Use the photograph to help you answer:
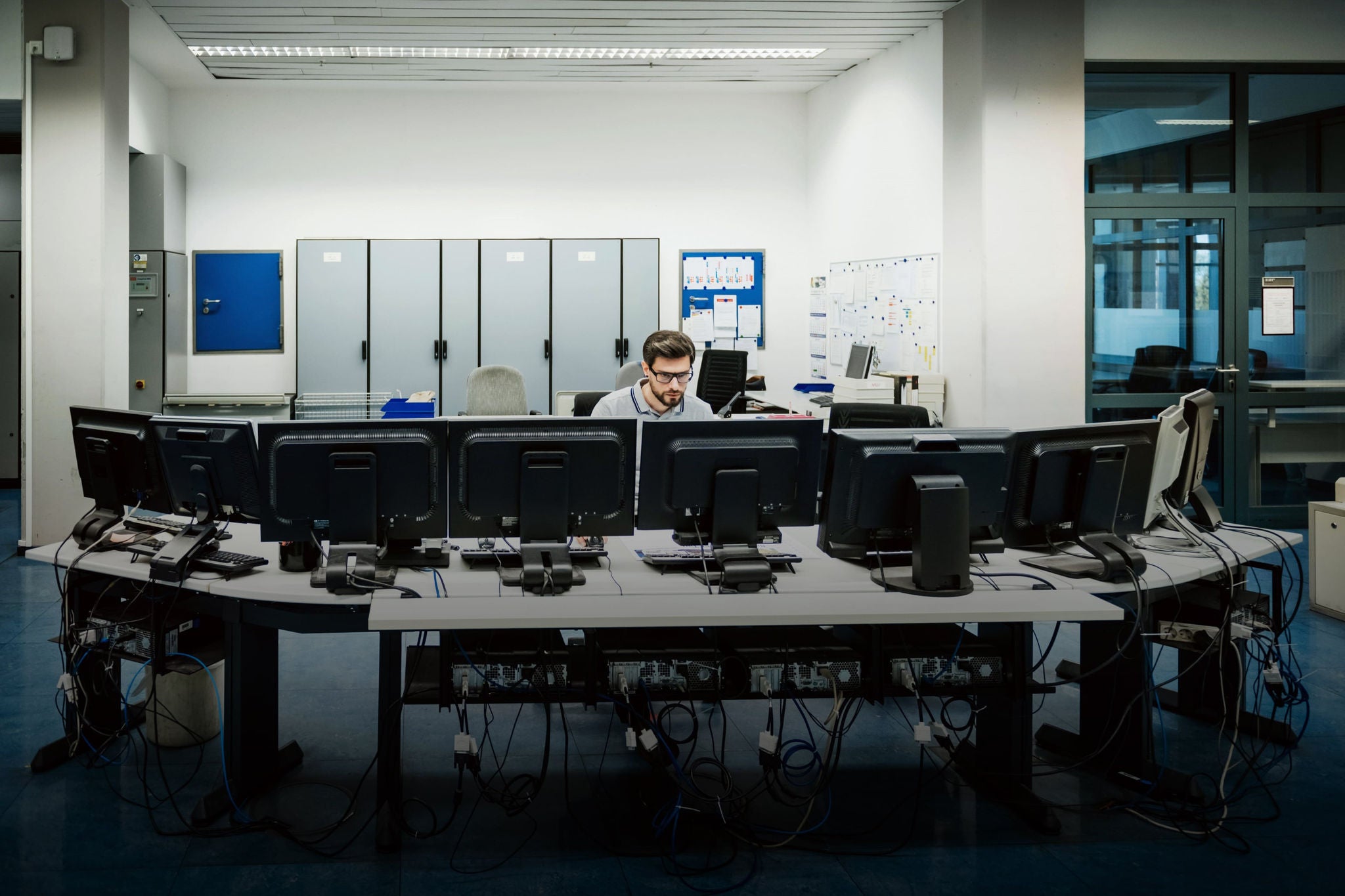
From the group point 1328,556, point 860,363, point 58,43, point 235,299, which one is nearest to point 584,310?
point 860,363

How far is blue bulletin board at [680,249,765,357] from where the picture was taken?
316 inches

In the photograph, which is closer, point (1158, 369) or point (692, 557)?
point (692, 557)

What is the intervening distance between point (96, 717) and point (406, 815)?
1156mm

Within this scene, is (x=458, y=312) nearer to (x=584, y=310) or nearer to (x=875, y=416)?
(x=584, y=310)

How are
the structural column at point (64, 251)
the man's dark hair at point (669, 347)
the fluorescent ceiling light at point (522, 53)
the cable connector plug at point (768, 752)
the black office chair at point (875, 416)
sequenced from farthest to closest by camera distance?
the fluorescent ceiling light at point (522, 53) → the structural column at point (64, 251) → the black office chair at point (875, 416) → the man's dark hair at point (669, 347) → the cable connector plug at point (768, 752)

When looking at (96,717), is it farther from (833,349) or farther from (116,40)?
(833,349)

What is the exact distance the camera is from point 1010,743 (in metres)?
2.84

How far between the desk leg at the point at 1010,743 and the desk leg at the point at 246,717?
1925 millimetres

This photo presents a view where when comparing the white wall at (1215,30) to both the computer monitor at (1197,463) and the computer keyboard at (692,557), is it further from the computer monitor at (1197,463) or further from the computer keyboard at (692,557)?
the computer keyboard at (692,557)

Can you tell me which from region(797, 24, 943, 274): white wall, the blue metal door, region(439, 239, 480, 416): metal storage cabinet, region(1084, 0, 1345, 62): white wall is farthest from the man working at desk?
the blue metal door

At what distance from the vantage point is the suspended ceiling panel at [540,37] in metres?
5.76

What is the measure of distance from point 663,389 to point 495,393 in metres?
1.98

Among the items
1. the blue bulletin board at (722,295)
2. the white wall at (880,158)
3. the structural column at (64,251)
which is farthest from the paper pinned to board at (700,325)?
the structural column at (64,251)

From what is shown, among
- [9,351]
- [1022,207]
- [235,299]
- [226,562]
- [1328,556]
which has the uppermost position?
[1022,207]
